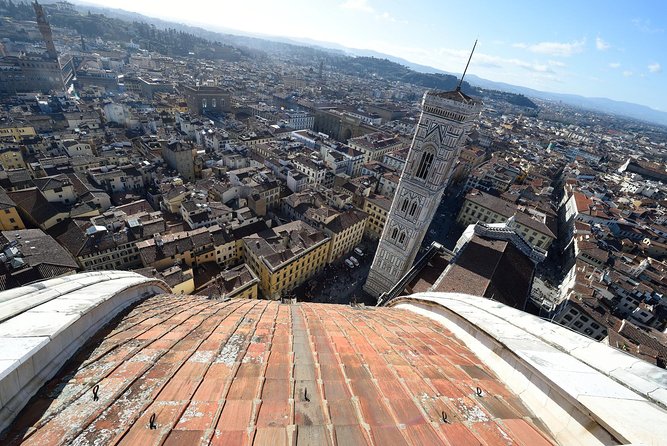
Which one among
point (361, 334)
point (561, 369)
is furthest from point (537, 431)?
point (361, 334)

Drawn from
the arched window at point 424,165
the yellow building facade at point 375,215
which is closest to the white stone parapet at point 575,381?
the arched window at point 424,165

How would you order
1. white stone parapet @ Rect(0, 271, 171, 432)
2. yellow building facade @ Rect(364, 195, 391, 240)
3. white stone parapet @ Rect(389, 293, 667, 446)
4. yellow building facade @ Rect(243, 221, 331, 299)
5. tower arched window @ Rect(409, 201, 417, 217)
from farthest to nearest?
yellow building facade @ Rect(364, 195, 391, 240) < yellow building facade @ Rect(243, 221, 331, 299) < tower arched window @ Rect(409, 201, 417, 217) < white stone parapet @ Rect(389, 293, 667, 446) < white stone parapet @ Rect(0, 271, 171, 432)

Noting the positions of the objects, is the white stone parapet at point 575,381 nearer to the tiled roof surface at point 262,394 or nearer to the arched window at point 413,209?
the tiled roof surface at point 262,394

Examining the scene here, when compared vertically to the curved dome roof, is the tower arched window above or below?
below

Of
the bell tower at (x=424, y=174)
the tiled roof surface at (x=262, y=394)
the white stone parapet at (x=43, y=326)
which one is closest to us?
the tiled roof surface at (x=262, y=394)

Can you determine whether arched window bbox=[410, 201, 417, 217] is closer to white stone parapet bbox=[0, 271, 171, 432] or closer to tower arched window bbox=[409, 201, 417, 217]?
tower arched window bbox=[409, 201, 417, 217]

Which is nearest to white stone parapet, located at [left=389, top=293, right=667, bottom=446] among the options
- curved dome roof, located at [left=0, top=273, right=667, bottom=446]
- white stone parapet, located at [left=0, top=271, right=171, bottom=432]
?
curved dome roof, located at [left=0, top=273, right=667, bottom=446]

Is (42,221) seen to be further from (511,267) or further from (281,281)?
(511,267)
